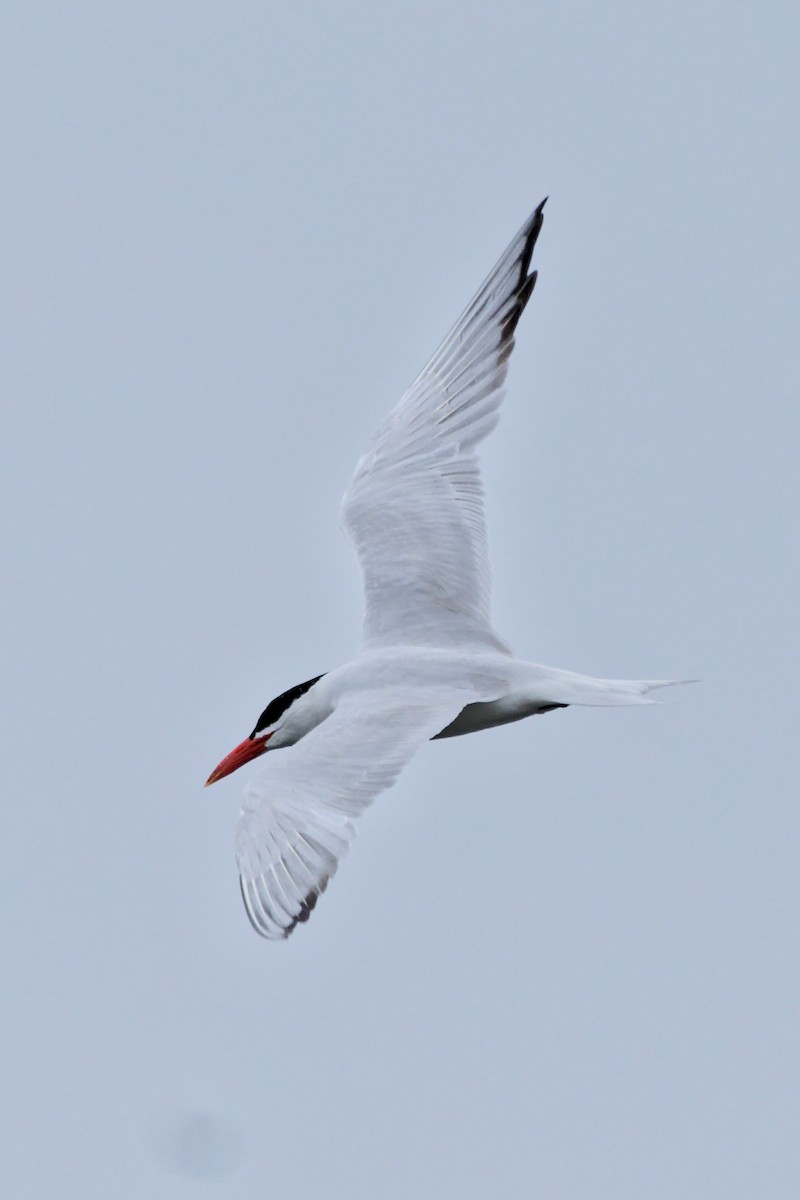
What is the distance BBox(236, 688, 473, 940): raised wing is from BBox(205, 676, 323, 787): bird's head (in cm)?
102

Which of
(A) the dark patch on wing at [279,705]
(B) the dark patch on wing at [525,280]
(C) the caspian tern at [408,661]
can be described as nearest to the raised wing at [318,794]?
(C) the caspian tern at [408,661]

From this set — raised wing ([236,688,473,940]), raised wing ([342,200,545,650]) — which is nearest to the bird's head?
raised wing ([342,200,545,650])

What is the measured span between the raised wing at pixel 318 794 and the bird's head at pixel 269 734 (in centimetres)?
102

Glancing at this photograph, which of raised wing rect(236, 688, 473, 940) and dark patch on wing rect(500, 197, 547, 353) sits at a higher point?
dark patch on wing rect(500, 197, 547, 353)

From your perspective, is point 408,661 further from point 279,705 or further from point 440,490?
point 440,490

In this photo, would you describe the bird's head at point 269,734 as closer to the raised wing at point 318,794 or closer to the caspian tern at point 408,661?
the caspian tern at point 408,661

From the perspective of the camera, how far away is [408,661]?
421 inches

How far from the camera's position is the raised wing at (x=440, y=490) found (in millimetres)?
11438

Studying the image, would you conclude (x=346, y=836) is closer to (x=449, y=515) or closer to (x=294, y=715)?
(x=294, y=715)

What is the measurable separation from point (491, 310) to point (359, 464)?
114 cm

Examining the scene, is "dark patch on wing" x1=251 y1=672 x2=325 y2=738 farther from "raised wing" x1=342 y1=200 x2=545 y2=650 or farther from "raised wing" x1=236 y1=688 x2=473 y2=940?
"raised wing" x1=236 y1=688 x2=473 y2=940

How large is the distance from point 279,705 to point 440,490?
1.51 metres

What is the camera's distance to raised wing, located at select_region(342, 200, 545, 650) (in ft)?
37.5

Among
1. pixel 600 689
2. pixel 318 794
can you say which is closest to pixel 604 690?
pixel 600 689
